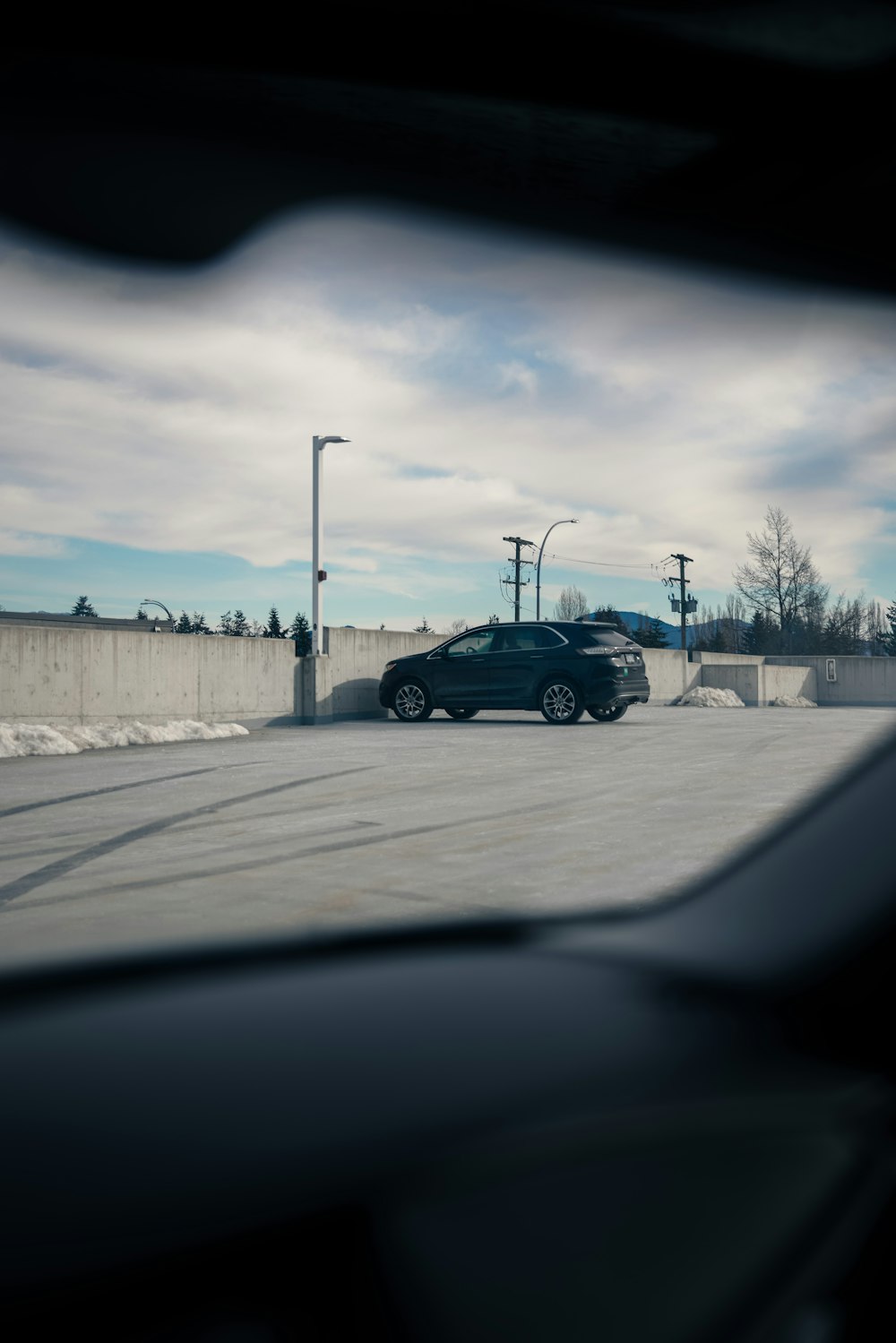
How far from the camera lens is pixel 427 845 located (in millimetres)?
6344

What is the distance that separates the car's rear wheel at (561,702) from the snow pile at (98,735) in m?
4.87

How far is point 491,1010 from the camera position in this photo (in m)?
1.68

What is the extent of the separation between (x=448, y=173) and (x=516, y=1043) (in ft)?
4.46

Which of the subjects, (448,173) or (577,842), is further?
(577,842)

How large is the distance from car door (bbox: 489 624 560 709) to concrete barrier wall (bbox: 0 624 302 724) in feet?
14.0

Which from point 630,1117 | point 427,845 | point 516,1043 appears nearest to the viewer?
point 630,1117

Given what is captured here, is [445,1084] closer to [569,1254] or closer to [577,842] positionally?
[569,1254]

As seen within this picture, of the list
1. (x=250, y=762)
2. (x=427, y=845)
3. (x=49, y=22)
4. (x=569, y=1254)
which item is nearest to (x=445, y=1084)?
(x=569, y=1254)

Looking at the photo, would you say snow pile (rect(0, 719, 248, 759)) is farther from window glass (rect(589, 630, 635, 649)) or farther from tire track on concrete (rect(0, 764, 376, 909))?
window glass (rect(589, 630, 635, 649))

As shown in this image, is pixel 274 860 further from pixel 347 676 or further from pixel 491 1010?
pixel 347 676

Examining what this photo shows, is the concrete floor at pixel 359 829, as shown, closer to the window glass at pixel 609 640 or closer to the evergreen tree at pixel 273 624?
the window glass at pixel 609 640

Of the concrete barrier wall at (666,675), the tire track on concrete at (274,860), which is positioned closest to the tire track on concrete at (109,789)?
the tire track on concrete at (274,860)

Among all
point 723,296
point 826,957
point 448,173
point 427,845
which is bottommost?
point 427,845

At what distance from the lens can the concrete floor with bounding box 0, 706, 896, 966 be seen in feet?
15.1
